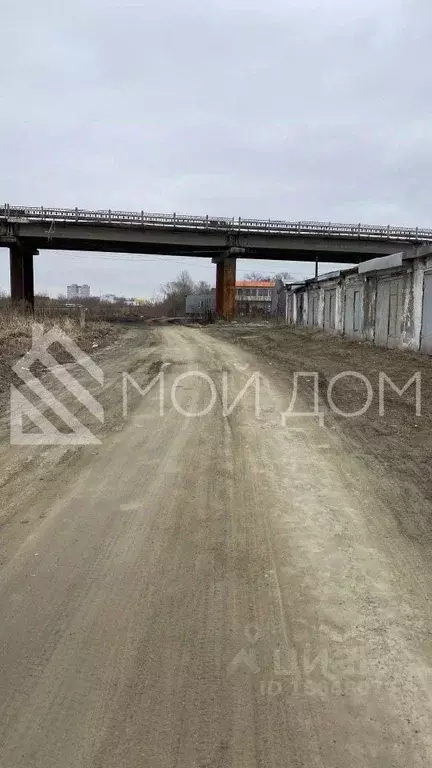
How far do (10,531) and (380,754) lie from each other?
10.1 feet

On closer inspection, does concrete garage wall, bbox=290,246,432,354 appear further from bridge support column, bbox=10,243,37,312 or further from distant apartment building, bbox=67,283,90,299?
distant apartment building, bbox=67,283,90,299

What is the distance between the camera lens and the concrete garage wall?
16.1 metres

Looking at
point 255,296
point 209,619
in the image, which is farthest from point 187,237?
point 255,296

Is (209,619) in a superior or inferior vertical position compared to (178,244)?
inferior

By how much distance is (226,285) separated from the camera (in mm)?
47469

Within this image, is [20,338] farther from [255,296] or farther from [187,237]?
[255,296]

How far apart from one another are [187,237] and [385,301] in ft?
92.5

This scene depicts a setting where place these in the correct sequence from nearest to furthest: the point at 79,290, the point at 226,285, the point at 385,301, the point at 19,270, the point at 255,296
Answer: the point at 385,301 → the point at 19,270 → the point at 226,285 → the point at 255,296 → the point at 79,290

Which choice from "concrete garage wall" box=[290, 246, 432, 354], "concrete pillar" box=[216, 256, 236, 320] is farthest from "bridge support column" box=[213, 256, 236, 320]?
"concrete garage wall" box=[290, 246, 432, 354]

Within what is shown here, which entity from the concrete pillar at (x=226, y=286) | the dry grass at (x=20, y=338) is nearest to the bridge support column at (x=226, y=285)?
the concrete pillar at (x=226, y=286)

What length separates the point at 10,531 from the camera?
405 centimetres

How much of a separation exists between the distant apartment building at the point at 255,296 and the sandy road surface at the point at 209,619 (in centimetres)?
5057

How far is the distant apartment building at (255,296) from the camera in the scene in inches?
2407

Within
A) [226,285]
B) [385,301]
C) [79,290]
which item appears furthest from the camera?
[79,290]
